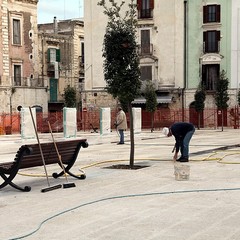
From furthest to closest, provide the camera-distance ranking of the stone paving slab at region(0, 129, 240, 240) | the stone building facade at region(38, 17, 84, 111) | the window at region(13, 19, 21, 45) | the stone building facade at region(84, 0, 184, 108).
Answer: the stone building facade at region(38, 17, 84, 111)
the window at region(13, 19, 21, 45)
the stone building facade at region(84, 0, 184, 108)
the stone paving slab at region(0, 129, 240, 240)

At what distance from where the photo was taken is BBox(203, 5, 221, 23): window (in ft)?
151

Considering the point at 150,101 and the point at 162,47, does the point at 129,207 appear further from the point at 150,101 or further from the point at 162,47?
the point at 162,47

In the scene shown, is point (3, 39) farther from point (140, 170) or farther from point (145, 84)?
point (140, 170)

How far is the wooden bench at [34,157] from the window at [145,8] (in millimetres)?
38069

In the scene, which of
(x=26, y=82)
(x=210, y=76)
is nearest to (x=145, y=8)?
(x=210, y=76)

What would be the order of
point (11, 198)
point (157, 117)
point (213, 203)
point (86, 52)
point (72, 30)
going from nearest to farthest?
point (213, 203), point (11, 198), point (157, 117), point (86, 52), point (72, 30)

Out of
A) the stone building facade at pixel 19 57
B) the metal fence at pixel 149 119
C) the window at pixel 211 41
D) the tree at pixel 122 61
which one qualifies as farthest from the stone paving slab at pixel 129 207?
the window at pixel 211 41

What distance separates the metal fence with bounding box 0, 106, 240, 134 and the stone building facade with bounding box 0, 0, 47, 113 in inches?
171

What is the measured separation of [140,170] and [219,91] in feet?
110

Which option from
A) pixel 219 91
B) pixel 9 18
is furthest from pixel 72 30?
pixel 219 91

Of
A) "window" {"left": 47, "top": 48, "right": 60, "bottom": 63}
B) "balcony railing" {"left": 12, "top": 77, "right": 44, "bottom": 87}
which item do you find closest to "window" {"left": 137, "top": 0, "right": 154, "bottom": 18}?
"window" {"left": 47, "top": 48, "right": 60, "bottom": 63}

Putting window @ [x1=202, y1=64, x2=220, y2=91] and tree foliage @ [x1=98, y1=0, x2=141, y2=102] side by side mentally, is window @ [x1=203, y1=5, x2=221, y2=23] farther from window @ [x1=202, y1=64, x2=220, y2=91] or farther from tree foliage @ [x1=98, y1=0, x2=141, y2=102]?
tree foliage @ [x1=98, y1=0, x2=141, y2=102]

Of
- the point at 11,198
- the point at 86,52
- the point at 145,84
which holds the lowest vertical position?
the point at 11,198

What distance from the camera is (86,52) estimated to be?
50688 mm
